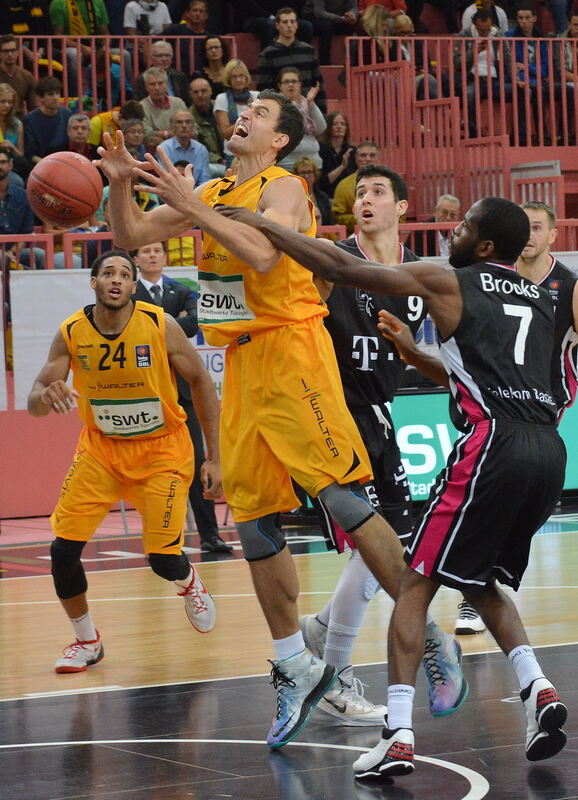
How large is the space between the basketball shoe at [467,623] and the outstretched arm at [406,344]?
2.50 metres

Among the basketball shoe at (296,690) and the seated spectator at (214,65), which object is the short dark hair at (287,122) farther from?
the seated spectator at (214,65)

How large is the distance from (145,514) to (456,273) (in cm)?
290

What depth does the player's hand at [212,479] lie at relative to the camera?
645 cm

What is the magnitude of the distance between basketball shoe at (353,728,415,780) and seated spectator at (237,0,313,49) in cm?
1385

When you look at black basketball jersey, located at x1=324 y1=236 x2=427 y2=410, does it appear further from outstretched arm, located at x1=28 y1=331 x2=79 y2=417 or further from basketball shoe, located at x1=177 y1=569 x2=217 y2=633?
basketball shoe, located at x1=177 y1=569 x2=217 y2=633

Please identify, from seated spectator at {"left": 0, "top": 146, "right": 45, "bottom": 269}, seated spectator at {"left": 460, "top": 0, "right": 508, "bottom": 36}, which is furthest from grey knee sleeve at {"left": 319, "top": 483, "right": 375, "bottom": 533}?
seated spectator at {"left": 460, "top": 0, "right": 508, "bottom": 36}

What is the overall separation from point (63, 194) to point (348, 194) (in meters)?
7.13

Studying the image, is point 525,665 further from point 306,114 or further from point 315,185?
point 306,114

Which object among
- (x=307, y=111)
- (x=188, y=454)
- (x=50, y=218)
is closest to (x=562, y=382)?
(x=188, y=454)

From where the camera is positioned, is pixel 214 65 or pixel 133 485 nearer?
pixel 133 485

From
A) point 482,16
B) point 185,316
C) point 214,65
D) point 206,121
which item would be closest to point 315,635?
point 185,316

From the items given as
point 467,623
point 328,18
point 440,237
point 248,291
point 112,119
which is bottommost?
point 467,623

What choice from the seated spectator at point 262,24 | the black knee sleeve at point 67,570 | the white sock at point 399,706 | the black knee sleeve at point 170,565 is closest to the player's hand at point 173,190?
the white sock at point 399,706

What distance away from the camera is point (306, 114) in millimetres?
15734
